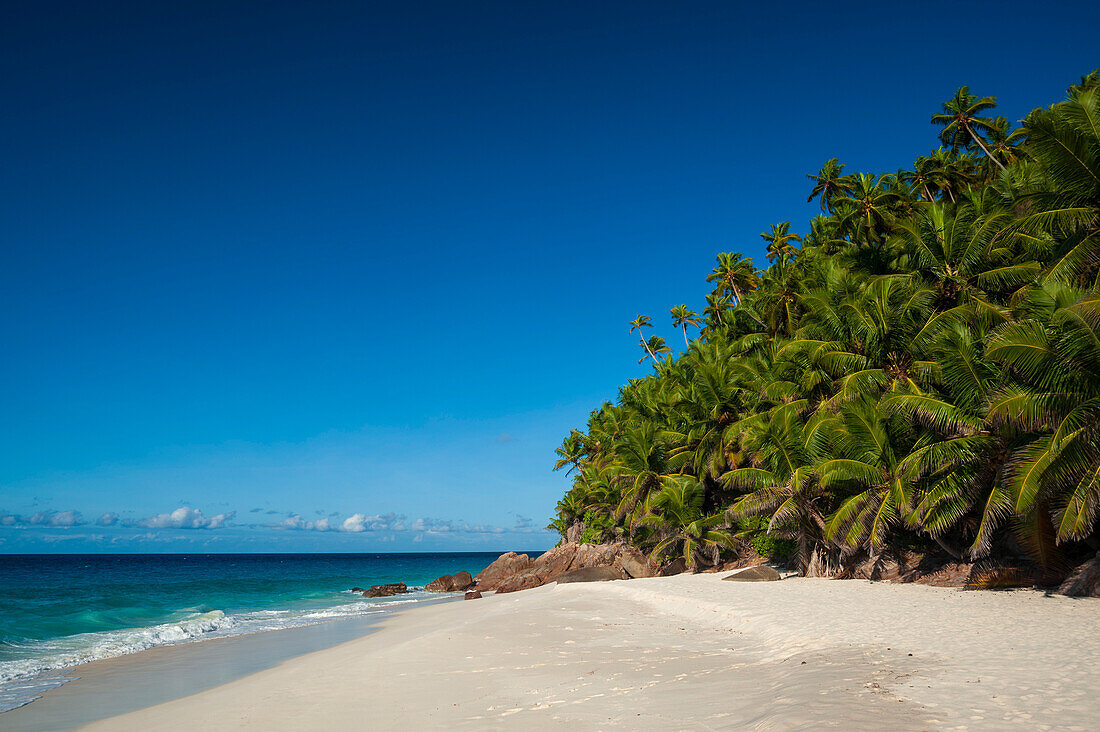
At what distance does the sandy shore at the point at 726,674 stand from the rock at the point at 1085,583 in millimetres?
549

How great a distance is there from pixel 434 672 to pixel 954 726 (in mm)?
7598

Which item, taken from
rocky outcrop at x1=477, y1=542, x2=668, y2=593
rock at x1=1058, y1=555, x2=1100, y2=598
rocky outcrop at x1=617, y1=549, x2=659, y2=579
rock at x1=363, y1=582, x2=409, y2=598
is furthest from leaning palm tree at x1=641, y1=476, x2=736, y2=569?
rock at x1=363, y1=582, x2=409, y2=598

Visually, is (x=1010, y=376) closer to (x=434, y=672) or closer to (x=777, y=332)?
(x=434, y=672)

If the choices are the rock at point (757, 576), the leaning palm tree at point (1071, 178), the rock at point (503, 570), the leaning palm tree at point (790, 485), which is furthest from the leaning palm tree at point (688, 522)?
the leaning palm tree at point (1071, 178)

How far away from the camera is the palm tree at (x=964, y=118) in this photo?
31391 millimetres

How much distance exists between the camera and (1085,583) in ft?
38.4

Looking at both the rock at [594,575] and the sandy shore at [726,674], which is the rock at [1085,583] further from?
the rock at [594,575]

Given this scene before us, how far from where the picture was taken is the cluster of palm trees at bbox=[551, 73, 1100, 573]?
10.8 metres

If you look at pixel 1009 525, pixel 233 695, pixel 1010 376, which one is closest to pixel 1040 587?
pixel 1009 525

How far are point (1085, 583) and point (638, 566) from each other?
20.3 m

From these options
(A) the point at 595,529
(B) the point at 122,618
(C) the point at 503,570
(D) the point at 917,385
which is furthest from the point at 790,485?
(C) the point at 503,570

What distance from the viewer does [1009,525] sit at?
46.4 feet

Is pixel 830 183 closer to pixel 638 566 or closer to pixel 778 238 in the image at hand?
pixel 778 238

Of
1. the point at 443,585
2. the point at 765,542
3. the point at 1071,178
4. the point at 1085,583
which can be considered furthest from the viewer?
the point at 443,585
